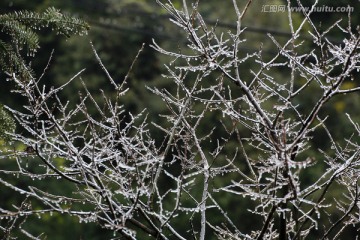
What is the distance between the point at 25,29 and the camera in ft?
10.8

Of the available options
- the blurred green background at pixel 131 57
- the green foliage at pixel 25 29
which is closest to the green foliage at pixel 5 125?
the green foliage at pixel 25 29

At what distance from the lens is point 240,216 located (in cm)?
1559

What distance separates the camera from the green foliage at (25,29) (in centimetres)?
322

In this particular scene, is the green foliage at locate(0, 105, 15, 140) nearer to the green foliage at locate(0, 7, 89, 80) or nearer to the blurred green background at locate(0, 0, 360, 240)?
the green foliage at locate(0, 7, 89, 80)

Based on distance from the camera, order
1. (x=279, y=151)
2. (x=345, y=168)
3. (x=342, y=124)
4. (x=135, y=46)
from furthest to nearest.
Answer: (x=135, y=46) → (x=342, y=124) → (x=345, y=168) → (x=279, y=151)

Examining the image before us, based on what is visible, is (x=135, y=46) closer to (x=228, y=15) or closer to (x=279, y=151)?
(x=228, y=15)

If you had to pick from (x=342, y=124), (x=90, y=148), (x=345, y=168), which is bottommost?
(x=345, y=168)

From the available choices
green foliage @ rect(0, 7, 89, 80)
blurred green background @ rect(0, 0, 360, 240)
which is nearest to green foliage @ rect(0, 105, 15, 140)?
green foliage @ rect(0, 7, 89, 80)

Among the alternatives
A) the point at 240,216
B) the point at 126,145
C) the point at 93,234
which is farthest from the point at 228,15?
the point at 126,145

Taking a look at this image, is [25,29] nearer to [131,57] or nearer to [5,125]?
[5,125]

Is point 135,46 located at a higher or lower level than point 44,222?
higher

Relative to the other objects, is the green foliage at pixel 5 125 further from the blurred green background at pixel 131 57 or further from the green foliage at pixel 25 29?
the blurred green background at pixel 131 57

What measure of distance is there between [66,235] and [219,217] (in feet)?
8.52

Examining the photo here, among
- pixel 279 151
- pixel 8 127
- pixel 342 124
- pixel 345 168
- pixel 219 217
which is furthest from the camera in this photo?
pixel 342 124
